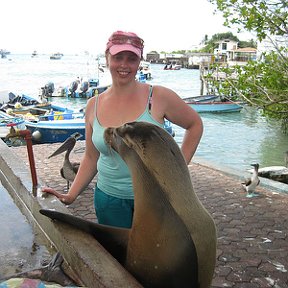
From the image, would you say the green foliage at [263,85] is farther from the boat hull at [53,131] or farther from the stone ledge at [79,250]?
the boat hull at [53,131]

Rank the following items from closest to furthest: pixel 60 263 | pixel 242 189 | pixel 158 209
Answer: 1. pixel 158 209
2. pixel 60 263
3. pixel 242 189

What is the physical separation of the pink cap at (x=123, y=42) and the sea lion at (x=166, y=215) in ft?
2.14

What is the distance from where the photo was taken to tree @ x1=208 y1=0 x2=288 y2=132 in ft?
27.9

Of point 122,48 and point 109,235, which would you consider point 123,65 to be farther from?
point 109,235

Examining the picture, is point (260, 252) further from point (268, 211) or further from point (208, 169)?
point (208, 169)

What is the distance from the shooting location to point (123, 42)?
2.89 meters

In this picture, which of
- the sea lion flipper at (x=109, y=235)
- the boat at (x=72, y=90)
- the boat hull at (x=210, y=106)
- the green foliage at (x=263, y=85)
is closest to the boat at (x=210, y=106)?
the boat hull at (x=210, y=106)

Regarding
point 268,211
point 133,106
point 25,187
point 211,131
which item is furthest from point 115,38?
point 211,131

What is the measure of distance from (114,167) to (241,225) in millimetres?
4196

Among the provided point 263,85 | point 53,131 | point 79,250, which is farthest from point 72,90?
point 79,250

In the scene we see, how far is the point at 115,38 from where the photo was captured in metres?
2.91

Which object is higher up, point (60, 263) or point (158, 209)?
point (158, 209)

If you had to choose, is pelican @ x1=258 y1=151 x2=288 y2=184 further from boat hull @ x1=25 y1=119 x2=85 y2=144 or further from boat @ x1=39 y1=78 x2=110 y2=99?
boat @ x1=39 y1=78 x2=110 y2=99

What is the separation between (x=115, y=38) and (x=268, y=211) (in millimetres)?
5308
